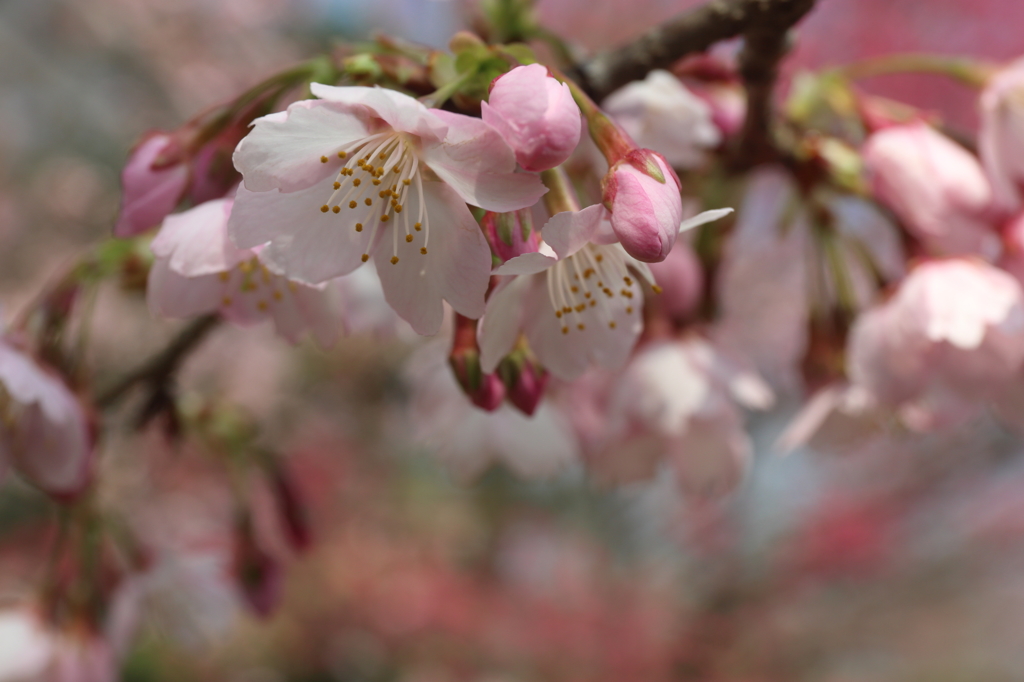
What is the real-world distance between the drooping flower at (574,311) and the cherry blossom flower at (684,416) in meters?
0.16

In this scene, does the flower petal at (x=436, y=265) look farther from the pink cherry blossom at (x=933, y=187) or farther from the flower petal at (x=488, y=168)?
the pink cherry blossom at (x=933, y=187)

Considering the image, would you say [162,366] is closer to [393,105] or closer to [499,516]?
[393,105]

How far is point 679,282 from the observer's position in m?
0.56

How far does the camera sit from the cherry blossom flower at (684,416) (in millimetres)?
537

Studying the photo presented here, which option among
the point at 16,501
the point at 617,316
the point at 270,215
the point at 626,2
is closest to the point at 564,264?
the point at 617,316

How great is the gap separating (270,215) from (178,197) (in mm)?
104

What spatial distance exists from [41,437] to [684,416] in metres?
0.42

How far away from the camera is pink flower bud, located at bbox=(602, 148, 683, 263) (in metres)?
0.27

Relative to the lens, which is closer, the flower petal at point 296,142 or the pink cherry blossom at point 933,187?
the flower petal at point 296,142

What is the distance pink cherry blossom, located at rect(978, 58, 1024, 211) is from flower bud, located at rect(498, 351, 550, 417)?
0.36m

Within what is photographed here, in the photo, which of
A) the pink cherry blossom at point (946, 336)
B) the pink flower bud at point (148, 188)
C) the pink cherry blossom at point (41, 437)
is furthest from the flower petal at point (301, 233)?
the pink cherry blossom at point (946, 336)

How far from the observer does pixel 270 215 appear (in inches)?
12.5

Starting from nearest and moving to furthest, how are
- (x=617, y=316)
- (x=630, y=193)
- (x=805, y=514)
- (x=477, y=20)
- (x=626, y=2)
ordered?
(x=630, y=193) < (x=617, y=316) < (x=477, y=20) < (x=805, y=514) < (x=626, y=2)

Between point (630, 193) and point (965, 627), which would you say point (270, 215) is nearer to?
point (630, 193)
